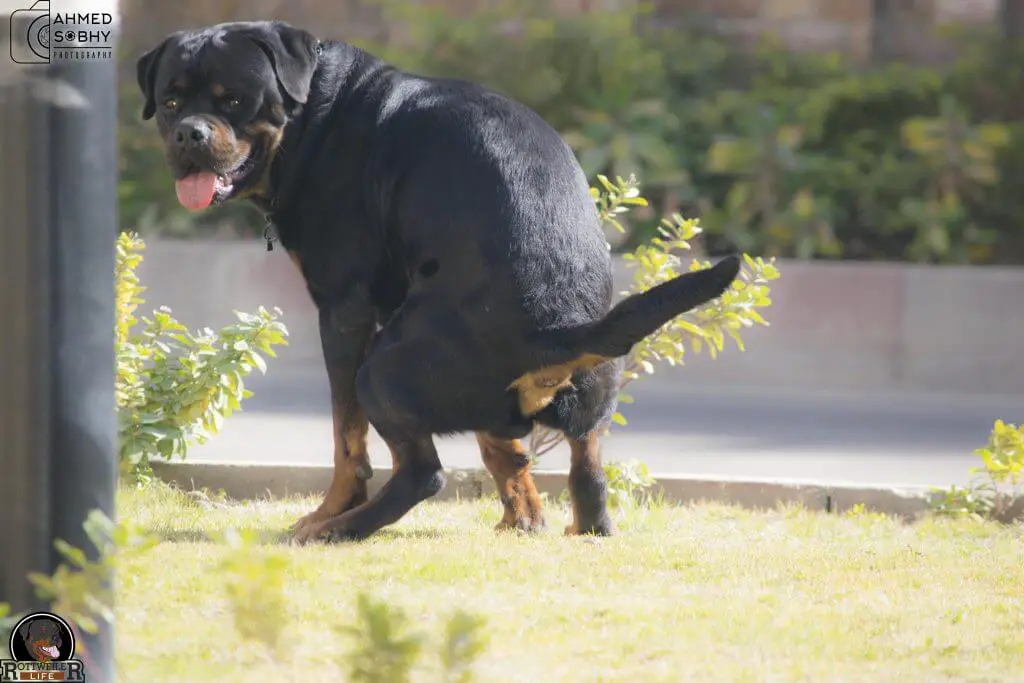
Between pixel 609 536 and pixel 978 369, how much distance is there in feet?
16.0

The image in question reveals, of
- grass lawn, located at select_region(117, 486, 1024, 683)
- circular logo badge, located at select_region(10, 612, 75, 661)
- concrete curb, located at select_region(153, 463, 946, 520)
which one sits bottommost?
grass lawn, located at select_region(117, 486, 1024, 683)

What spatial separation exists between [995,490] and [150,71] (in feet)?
11.1

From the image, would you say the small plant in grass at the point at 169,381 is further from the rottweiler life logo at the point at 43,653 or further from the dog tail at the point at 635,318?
the rottweiler life logo at the point at 43,653

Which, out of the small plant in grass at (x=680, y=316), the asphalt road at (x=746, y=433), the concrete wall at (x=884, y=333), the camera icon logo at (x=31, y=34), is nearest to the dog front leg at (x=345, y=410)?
the small plant in grass at (x=680, y=316)

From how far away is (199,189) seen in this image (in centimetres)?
485

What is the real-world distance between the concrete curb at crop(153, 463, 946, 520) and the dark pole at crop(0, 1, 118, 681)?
2.90 m

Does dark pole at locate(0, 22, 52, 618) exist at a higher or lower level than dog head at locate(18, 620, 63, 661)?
higher

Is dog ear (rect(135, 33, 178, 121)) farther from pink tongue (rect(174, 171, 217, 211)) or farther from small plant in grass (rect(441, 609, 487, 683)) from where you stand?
small plant in grass (rect(441, 609, 487, 683))

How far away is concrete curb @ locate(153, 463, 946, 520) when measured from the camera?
582 cm

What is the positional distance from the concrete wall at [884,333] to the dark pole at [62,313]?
21.5 ft

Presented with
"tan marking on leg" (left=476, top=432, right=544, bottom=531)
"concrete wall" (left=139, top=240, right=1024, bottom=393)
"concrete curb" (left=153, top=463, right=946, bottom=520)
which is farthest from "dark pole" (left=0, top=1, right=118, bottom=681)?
"concrete wall" (left=139, top=240, right=1024, bottom=393)

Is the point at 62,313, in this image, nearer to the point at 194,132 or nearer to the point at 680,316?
the point at 194,132

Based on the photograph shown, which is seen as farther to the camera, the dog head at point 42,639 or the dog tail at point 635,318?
the dog tail at point 635,318

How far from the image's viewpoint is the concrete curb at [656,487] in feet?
19.1
